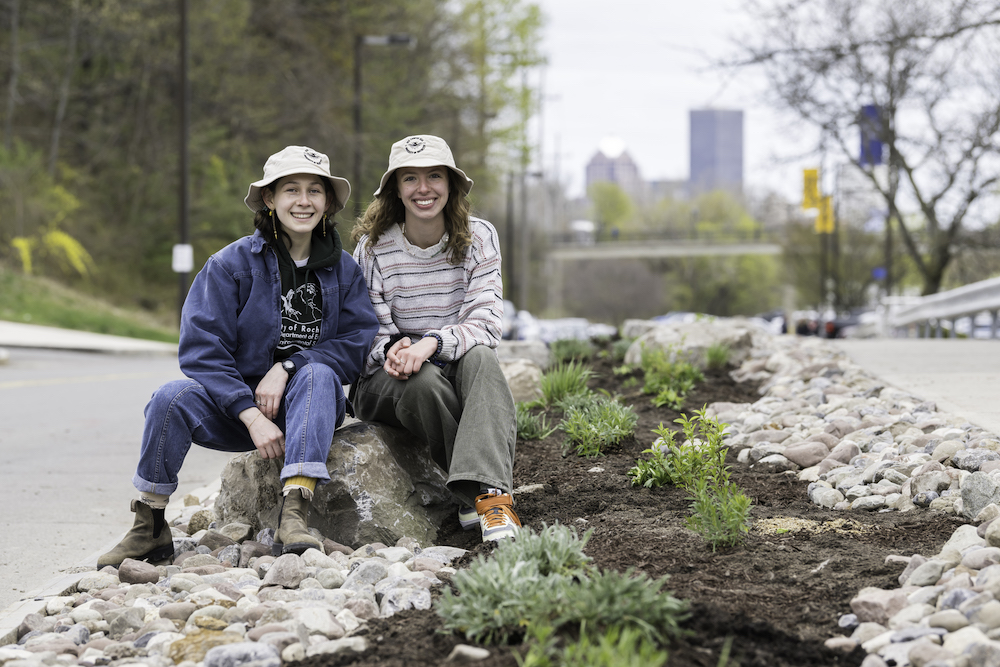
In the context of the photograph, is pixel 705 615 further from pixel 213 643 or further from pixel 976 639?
pixel 213 643

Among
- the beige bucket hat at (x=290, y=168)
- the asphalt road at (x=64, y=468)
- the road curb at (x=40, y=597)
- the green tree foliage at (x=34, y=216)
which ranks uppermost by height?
the green tree foliage at (x=34, y=216)

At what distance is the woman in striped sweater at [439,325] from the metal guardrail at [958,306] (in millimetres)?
10503

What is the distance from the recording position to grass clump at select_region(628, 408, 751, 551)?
317 cm

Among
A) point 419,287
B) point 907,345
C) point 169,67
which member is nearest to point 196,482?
point 419,287

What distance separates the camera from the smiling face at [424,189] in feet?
13.6

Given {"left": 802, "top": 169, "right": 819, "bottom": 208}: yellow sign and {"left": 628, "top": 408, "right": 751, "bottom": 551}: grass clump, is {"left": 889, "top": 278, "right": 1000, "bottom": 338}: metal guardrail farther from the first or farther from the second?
{"left": 628, "top": 408, "right": 751, "bottom": 551}: grass clump

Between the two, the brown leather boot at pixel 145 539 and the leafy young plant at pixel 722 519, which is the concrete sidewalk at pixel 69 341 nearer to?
the brown leather boot at pixel 145 539

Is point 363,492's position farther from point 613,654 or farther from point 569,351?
point 569,351

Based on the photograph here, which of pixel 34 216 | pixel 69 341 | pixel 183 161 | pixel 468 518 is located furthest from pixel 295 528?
pixel 34 216

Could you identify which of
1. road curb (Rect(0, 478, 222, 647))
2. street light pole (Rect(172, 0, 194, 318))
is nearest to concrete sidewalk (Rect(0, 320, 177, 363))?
street light pole (Rect(172, 0, 194, 318))

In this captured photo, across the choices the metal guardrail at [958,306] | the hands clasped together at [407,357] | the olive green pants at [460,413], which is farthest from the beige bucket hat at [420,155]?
the metal guardrail at [958,306]

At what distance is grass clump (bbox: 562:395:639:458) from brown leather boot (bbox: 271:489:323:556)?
71.5 inches

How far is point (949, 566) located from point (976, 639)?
21.7 inches

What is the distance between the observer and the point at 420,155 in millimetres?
4137
